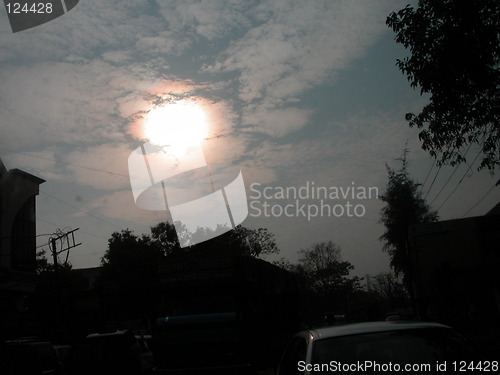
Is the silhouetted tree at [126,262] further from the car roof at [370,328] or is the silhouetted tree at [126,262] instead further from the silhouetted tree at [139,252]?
the car roof at [370,328]

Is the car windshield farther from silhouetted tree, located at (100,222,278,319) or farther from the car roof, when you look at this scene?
silhouetted tree, located at (100,222,278,319)

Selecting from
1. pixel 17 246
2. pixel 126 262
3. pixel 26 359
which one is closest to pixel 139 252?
pixel 126 262

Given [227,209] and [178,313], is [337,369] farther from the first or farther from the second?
[227,209]

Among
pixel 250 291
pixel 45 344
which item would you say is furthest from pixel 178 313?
A: pixel 45 344

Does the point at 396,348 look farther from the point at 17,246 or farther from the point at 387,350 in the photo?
the point at 17,246

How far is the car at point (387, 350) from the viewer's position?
4.64m

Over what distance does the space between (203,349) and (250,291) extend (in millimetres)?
2164

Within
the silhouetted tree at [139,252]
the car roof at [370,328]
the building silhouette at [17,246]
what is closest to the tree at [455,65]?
the car roof at [370,328]

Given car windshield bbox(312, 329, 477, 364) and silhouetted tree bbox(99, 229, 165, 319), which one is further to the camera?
silhouetted tree bbox(99, 229, 165, 319)

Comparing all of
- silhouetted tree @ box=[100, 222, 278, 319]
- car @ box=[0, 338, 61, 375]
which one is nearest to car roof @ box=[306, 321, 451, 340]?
car @ box=[0, 338, 61, 375]

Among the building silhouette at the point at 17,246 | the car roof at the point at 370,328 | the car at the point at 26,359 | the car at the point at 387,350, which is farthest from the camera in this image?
the building silhouette at the point at 17,246

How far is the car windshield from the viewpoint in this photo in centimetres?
472

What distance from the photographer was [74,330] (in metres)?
38.3

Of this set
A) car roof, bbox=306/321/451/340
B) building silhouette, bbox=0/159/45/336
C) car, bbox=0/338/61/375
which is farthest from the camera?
building silhouette, bbox=0/159/45/336
